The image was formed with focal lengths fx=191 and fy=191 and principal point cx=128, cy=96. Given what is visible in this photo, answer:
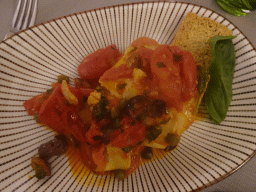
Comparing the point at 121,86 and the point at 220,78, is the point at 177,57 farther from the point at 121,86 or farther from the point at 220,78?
the point at 121,86

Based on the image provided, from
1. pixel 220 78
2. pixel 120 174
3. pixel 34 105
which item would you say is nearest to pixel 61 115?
pixel 34 105

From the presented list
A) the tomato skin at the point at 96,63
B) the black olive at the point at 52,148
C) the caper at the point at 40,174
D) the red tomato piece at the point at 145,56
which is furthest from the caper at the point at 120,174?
the tomato skin at the point at 96,63

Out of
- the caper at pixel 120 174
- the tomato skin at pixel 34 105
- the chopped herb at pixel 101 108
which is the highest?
the tomato skin at pixel 34 105

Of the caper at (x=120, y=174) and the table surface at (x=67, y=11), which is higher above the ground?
the table surface at (x=67, y=11)

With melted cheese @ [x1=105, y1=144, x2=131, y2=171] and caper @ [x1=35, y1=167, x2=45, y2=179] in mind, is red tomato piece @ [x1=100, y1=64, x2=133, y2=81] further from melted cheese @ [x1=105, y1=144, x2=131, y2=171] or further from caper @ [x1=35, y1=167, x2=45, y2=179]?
caper @ [x1=35, y1=167, x2=45, y2=179]

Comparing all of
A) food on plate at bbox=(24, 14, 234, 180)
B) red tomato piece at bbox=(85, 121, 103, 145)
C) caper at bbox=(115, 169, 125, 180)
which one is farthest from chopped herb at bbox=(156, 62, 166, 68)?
caper at bbox=(115, 169, 125, 180)

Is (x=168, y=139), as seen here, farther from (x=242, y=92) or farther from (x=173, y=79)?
(x=242, y=92)

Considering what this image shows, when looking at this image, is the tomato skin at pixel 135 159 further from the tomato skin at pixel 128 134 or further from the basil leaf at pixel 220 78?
the basil leaf at pixel 220 78
